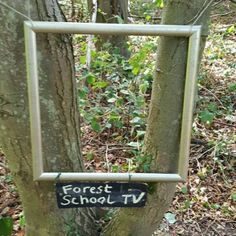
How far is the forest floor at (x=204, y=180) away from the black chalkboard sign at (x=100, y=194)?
61 cm

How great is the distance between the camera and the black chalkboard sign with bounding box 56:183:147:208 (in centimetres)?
110

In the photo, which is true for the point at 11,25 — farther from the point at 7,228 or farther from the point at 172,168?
the point at 7,228

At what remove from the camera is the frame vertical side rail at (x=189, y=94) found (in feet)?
3.11

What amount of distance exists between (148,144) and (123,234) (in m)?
0.35

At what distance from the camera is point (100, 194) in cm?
111

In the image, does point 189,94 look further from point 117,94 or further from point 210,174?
point 117,94

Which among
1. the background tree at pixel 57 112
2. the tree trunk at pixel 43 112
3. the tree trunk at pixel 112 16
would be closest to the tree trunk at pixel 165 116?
the background tree at pixel 57 112

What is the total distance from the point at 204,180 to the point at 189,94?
119cm

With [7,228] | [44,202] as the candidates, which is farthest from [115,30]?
[7,228]

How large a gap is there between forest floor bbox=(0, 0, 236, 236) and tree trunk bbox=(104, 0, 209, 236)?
46cm

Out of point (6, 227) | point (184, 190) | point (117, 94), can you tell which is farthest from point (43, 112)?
point (117, 94)

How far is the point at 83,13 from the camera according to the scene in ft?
13.0

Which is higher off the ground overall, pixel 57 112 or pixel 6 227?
pixel 57 112

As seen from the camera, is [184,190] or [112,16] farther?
[112,16]
